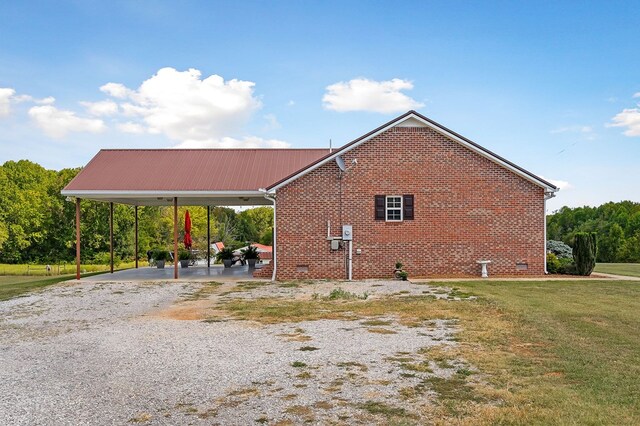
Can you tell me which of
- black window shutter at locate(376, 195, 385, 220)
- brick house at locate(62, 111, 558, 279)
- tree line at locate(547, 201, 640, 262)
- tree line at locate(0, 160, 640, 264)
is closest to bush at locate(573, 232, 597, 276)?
brick house at locate(62, 111, 558, 279)

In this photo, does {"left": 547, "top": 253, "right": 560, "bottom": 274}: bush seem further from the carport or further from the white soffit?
the carport

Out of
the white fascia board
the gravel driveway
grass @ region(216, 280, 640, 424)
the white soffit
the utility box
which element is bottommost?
the gravel driveway

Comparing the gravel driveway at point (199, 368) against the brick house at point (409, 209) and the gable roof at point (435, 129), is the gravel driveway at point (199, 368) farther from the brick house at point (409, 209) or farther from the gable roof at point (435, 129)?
the gable roof at point (435, 129)

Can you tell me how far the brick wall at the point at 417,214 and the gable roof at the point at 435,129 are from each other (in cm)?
20

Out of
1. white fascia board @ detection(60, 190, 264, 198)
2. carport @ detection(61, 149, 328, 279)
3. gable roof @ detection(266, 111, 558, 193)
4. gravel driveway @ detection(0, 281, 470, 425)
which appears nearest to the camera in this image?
gravel driveway @ detection(0, 281, 470, 425)

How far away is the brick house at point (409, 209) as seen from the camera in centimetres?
1877

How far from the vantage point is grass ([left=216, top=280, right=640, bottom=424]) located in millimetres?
5121

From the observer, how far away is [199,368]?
689 cm

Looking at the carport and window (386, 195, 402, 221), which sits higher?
the carport

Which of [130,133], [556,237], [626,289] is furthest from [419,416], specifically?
[556,237]

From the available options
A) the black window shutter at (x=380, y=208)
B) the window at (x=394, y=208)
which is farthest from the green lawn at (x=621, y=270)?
the black window shutter at (x=380, y=208)

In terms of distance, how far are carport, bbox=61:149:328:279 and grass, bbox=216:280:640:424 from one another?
23.9 ft

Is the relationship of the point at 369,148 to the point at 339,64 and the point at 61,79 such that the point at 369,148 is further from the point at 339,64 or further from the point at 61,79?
the point at 61,79

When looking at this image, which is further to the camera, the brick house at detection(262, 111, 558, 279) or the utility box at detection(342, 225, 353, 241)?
the brick house at detection(262, 111, 558, 279)
